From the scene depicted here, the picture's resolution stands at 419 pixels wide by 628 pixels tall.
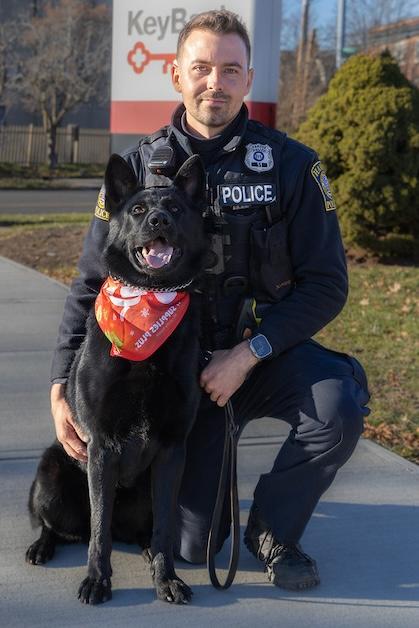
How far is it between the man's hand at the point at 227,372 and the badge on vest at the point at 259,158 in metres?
0.62

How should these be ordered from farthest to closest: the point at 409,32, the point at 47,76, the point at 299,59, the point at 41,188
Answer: the point at 409,32
the point at 47,76
the point at 299,59
the point at 41,188

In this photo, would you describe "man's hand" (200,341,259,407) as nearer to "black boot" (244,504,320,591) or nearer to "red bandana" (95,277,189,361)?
"red bandana" (95,277,189,361)

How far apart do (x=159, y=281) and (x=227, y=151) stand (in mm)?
657

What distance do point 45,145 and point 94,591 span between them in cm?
3090

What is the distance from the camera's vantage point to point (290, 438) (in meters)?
3.07

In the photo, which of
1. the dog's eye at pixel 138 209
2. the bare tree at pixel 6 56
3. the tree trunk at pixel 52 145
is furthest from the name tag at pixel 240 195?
the bare tree at pixel 6 56

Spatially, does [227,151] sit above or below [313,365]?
above

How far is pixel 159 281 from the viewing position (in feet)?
9.13

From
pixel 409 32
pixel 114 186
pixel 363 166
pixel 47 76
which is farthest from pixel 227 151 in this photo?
pixel 409 32

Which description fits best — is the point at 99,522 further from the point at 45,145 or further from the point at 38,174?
the point at 45,145

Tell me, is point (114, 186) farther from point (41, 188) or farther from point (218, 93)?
point (41, 188)

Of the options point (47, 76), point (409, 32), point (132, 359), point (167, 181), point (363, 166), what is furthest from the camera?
point (409, 32)

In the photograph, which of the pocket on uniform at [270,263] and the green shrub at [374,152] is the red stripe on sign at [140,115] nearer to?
the green shrub at [374,152]

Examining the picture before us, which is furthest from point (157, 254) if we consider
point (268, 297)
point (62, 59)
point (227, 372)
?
point (62, 59)
